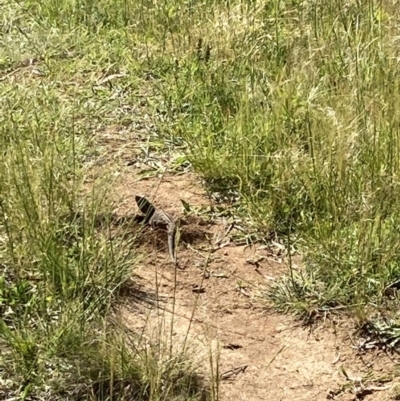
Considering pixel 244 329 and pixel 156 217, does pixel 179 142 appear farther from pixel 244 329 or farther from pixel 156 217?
pixel 244 329

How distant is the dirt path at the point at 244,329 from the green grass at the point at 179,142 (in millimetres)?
123

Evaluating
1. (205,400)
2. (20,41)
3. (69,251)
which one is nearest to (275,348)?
(205,400)

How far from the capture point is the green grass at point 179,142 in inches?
111

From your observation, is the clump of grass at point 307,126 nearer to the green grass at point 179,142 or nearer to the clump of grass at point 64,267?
the green grass at point 179,142

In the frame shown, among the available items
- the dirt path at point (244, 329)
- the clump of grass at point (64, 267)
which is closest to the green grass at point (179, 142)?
the clump of grass at point (64, 267)

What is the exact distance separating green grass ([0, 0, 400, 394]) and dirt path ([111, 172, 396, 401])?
0.12m

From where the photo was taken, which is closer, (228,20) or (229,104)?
(229,104)

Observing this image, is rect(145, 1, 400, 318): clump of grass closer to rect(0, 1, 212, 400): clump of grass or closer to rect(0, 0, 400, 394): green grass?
rect(0, 0, 400, 394): green grass

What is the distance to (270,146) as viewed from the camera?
3889mm

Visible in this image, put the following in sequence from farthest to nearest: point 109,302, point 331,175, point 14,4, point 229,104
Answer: point 14,4 < point 229,104 < point 331,175 < point 109,302

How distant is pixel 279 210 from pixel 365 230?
523 millimetres

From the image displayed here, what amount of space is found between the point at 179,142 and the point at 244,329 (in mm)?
1409

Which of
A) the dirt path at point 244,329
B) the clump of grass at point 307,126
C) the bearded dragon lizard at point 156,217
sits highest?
the clump of grass at point 307,126

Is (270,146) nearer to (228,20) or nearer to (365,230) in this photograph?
(365,230)
